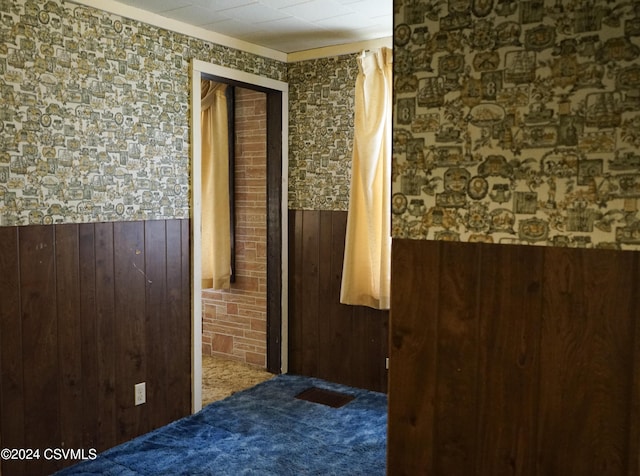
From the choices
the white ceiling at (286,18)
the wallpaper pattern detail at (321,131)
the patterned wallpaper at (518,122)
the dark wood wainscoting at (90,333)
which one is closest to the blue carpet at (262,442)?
the dark wood wainscoting at (90,333)

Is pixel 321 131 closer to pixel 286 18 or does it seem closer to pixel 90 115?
pixel 286 18

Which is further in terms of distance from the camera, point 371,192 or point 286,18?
point 371,192

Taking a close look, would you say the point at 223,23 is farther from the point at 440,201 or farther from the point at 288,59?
the point at 440,201

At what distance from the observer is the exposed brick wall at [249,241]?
14.5 ft

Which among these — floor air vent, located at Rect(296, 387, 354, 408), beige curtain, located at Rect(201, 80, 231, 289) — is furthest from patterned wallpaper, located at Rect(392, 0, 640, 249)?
beige curtain, located at Rect(201, 80, 231, 289)

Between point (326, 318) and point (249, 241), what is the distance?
936 millimetres

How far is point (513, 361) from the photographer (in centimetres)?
177

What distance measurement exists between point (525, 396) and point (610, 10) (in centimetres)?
118

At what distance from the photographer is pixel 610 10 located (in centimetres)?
158

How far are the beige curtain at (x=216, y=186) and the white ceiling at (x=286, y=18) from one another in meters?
0.84

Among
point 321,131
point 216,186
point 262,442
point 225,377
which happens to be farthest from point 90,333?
point 321,131

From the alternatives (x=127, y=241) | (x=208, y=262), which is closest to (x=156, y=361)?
(x=127, y=241)

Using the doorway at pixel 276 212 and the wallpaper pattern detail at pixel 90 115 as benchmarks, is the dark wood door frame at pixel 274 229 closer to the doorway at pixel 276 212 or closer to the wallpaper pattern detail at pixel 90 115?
the doorway at pixel 276 212

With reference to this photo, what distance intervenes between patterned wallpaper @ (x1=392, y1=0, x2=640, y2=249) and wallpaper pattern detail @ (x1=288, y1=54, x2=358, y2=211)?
6.68 ft
